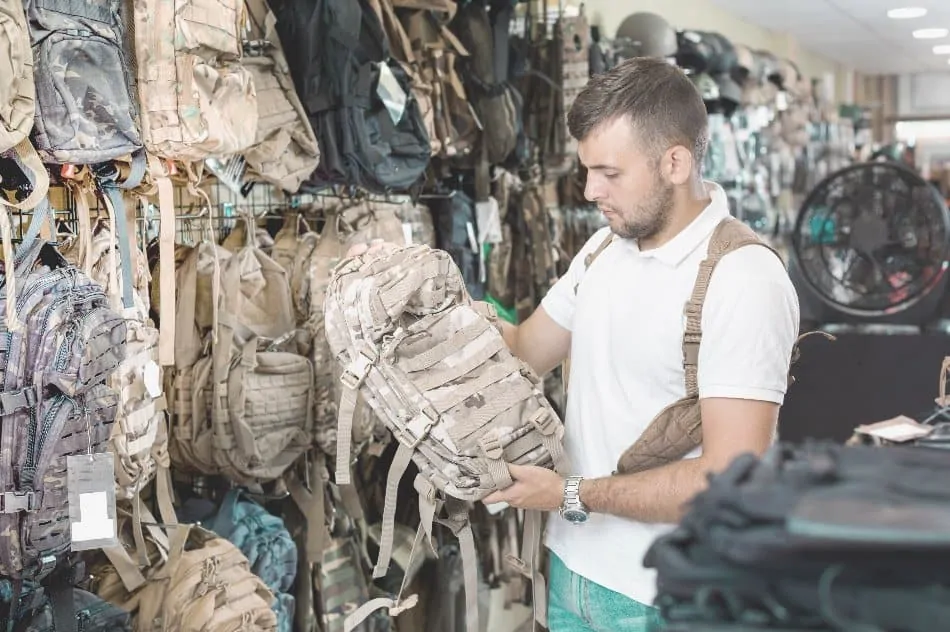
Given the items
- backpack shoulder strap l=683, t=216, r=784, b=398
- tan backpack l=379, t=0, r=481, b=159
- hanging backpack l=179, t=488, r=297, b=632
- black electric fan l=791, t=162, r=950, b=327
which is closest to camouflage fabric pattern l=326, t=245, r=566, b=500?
backpack shoulder strap l=683, t=216, r=784, b=398

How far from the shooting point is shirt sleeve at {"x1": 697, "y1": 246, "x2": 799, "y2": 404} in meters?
2.09

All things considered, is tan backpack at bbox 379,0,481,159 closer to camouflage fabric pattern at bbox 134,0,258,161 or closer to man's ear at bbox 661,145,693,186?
camouflage fabric pattern at bbox 134,0,258,161

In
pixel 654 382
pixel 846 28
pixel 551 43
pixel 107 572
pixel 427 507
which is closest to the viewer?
pixel 654 382

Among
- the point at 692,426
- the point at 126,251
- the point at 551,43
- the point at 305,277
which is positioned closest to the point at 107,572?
the point at 126,251

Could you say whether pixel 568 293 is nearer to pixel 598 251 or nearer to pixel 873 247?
pixel 598 251

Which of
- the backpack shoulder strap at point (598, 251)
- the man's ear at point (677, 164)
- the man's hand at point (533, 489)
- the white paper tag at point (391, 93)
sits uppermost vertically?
the white paper tag at point (391, 93)

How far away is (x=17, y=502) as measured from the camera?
2.26m

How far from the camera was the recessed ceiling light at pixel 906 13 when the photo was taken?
8625 mm

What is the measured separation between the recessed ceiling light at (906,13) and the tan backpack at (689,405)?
7211 millimetres

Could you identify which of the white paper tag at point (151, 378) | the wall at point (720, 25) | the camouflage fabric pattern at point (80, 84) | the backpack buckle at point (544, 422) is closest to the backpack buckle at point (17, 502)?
the white paper tag at point (151, 378)

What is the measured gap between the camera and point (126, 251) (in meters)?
2.72

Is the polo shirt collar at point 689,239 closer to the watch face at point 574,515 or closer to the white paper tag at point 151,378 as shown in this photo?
the watch face at point 574,515

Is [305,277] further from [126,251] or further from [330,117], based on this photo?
[126,251]

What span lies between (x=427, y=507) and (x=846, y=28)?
28.1ft
